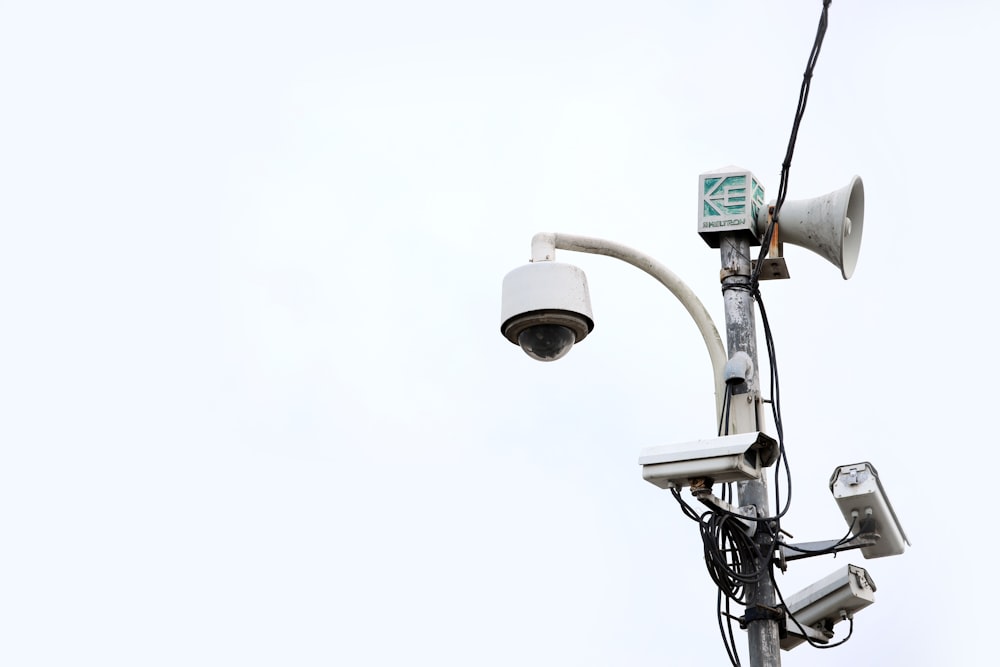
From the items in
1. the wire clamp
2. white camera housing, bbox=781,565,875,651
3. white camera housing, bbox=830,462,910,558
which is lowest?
the wire clamp

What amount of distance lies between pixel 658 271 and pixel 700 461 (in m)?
1.17

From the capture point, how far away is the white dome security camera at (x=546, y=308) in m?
7.60

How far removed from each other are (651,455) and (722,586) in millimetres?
721

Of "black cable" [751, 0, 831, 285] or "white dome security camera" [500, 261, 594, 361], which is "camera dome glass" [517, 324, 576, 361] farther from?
"black cable" [751, 0, 831, 285]

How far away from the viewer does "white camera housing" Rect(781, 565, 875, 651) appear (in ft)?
24.7

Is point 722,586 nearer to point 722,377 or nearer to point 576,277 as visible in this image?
point 722,377

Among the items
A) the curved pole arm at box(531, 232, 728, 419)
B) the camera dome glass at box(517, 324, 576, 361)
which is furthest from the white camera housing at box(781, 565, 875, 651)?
the camera dome glass at box(517, 324, 576, 361)

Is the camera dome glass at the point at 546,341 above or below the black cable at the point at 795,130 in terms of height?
below

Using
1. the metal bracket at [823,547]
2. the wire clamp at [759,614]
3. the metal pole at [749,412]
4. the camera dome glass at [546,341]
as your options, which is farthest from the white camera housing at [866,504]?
the camera dome glass at [546,341]

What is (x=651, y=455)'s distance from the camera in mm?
6840

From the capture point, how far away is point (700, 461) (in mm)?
6754

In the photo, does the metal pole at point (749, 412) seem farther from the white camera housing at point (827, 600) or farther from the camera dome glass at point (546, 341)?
the camera dome glass at point (546, 341)

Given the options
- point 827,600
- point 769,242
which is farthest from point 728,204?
Answer: point 827,600

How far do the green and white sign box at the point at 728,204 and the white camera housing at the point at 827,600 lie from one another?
158 cm
